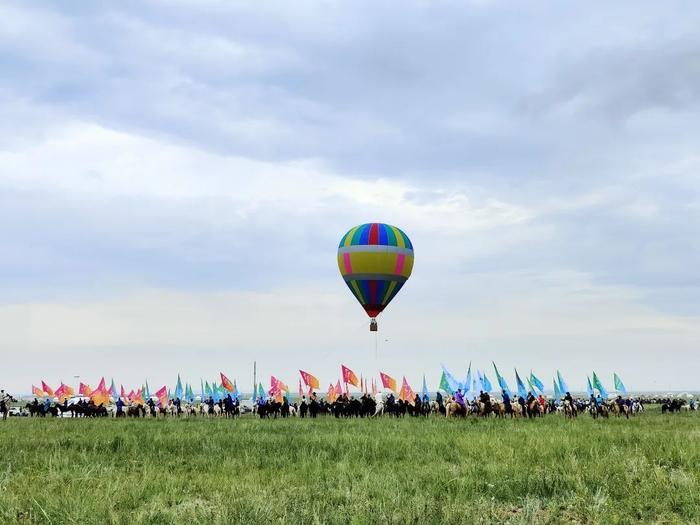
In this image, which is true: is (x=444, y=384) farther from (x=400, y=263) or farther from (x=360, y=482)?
(x=360, y=482)

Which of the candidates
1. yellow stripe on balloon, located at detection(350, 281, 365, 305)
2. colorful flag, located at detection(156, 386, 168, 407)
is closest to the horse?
yellow stripe on balloon, located at detection(350, 281, 365, 305)

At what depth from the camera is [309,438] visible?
19.0m

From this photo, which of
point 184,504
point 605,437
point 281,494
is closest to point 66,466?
point 184,504

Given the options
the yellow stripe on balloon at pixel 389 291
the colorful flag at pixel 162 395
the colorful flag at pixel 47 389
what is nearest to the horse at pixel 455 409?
the yellow stripe on balloon at pixel 389 291

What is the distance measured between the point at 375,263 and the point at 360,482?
112ft

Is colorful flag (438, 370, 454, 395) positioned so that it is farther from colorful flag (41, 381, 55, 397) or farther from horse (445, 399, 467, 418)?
colorful flag (41, 381, 55, 397)

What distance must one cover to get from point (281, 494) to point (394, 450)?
6047mm

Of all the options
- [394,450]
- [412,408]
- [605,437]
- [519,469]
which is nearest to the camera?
[519,469]

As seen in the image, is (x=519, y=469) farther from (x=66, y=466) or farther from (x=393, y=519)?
(x=66, y=466)

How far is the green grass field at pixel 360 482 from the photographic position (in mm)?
9461

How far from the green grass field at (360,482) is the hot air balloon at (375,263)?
28310mm

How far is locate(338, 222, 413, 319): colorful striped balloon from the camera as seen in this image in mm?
45656

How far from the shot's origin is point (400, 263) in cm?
4625

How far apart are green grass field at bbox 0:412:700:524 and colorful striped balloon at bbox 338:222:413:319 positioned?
28.3 meters
